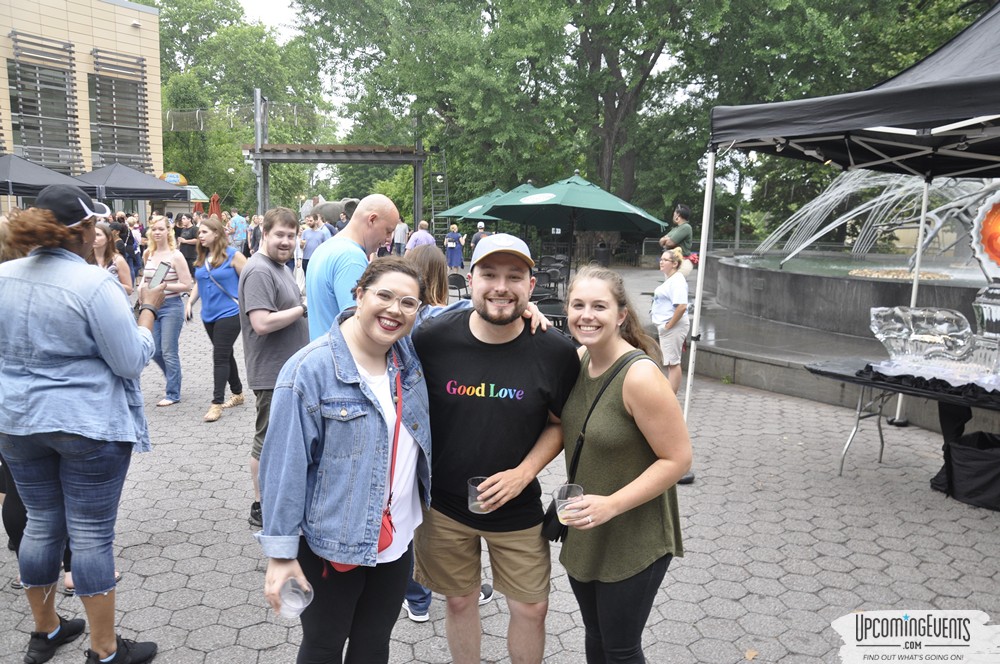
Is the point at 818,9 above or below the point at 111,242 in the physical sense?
above

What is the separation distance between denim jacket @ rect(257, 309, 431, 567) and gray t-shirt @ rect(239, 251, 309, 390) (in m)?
2.30

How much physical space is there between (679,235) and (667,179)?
59.3ft

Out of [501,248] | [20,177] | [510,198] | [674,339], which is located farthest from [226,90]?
[501,248]

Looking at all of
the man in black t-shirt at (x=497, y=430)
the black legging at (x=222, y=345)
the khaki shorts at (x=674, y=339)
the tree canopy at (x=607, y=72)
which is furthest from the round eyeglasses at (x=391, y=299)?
the tree canopy at (x=607, y=72)

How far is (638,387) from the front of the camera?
7.29ft

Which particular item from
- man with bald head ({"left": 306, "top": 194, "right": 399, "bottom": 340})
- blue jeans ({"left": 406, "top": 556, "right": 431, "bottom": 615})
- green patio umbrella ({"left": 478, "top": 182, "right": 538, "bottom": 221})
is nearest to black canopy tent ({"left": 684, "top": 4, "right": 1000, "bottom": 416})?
man with bald head ({"left": 306, "top": 194, "right": 399, "bottom": 340})

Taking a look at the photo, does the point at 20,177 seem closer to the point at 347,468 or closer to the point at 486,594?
the point at 486,594

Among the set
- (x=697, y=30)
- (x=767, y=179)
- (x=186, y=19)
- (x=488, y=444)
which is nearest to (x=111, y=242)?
(x=488, y=444)

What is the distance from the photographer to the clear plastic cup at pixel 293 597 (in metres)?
2.01

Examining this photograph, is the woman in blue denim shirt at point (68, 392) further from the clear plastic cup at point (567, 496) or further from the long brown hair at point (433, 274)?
the clear plastic cup at point (567, 496)

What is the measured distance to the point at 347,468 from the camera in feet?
7.04

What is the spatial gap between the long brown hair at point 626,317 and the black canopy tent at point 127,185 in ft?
50.1

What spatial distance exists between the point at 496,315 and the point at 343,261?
1.45 meters

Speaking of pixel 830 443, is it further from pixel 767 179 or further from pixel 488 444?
pixel 767 179
